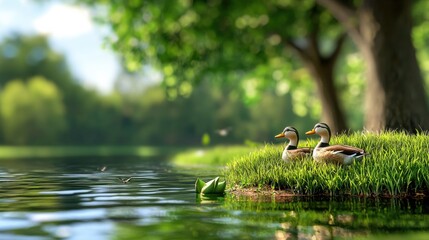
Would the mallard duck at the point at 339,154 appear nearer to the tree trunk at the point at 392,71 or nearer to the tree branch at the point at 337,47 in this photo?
the tree trunk at the point at 392,71

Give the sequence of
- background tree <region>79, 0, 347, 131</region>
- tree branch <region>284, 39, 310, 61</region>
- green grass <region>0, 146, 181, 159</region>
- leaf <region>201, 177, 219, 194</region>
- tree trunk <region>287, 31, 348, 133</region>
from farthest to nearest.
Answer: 1. green grass <region>0, 146, 181, 159</region>
2. tree branch <region>284, 39, 310, 61</region>
3. tree trunk <region>287, 31, 348, 133</region>
4. background tree <region>79, 0, 347, 131</region>
5. leaf <region>201, 177, 219, 194</region>

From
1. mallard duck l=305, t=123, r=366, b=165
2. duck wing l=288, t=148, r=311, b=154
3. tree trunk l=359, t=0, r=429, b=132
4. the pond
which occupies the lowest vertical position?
the pond

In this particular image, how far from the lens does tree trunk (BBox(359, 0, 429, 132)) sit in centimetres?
1908

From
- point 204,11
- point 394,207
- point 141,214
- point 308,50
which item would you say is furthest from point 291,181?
point 308,50

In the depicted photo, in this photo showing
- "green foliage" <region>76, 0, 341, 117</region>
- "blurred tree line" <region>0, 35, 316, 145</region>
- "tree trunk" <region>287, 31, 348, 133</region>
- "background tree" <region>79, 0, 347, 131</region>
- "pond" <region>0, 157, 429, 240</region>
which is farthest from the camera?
"blurred tree line" <region>0, 35, 316, 145</region>

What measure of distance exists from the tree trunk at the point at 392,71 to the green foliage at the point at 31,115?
53.2 metres

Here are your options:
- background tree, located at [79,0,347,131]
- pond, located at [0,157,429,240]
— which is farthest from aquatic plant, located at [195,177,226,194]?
background tree, located at [79,0,347,131]

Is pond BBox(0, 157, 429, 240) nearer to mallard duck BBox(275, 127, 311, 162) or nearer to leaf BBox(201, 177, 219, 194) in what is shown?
leaf BBox(201, 177, 219, 194)

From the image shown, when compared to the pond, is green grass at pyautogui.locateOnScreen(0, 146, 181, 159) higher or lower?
higher

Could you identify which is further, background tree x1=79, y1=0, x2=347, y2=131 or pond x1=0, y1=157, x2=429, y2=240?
background tree x1=79, y1=0, x2=347, y2=131

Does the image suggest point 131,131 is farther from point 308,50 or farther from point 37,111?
point 308,50

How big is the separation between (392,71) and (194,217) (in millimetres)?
11879

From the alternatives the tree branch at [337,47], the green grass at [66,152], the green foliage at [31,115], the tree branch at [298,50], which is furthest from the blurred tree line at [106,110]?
the tree branch at [298,50]

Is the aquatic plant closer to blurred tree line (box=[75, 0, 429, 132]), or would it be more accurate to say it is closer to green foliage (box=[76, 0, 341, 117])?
blurred tree line (box=[75, 0, 429, 132])
